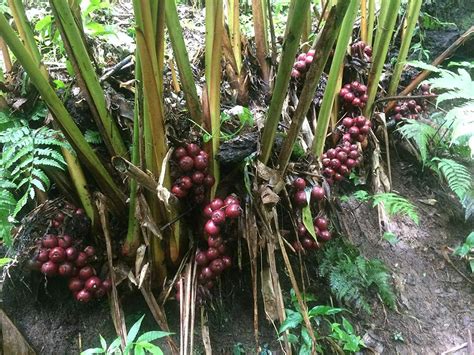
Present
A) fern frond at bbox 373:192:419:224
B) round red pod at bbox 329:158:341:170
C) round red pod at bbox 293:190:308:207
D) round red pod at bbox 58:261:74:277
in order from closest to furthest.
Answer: round red pod at bbox 58:261:74:277, round red pod at bbox 293:190:308:207, fern frond at bbox 373:192:419:224, round red pod at bbox 329:158:341:170

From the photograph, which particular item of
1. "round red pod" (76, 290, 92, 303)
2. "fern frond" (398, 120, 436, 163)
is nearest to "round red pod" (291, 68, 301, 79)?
"fern frond" (398, 120, 436, 163)

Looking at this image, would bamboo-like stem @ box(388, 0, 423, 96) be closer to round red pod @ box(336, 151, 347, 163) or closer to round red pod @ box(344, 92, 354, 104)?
round red pod @ box(344, 92, 354, 104)

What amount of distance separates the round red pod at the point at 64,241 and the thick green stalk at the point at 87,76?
0.29 meters

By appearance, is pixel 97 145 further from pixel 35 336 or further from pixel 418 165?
pixel 418 165

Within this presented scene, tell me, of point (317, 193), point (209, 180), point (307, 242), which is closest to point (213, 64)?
point (209, 180)

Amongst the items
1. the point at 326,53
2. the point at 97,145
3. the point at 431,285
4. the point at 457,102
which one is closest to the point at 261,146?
the point at 326,53

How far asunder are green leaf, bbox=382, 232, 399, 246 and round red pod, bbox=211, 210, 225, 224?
0.93 metres

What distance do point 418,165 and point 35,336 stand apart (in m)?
1.88

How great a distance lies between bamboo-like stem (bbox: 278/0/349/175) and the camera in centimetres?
93

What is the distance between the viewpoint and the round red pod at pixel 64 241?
1191 mm

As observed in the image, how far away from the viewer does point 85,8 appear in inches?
61.8

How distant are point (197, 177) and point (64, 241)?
45 centimetres

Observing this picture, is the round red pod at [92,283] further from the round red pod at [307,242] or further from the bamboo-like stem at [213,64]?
the round red pod at [307,242]

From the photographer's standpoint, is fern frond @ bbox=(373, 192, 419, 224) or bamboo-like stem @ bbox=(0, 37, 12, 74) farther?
fern frond @ bbox=(373, 192, 419, 224)
